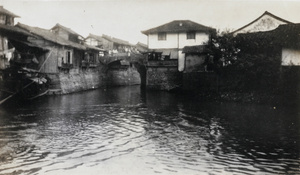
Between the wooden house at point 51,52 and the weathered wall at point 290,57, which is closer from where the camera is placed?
the weathered wall at point 290,57

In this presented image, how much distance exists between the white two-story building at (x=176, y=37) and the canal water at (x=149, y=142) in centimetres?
2354

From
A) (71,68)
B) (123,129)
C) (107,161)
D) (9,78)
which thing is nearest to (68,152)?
(107,161)

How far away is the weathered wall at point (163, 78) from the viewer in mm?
39344

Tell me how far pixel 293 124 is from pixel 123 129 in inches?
400

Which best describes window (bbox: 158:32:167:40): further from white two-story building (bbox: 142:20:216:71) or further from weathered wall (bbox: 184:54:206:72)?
weathered wall (bbox: 184:54:206:72)

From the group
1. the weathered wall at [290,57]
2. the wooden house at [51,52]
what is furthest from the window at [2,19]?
the weathered wall at [290,57]

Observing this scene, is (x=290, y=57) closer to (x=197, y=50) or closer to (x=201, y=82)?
(x=201, y=82)

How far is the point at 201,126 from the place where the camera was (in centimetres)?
1608

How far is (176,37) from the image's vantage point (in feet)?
143

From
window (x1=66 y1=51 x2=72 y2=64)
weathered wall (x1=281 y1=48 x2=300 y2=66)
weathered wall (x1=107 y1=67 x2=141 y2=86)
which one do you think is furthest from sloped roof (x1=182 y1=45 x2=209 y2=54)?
weathered wall (x1=107 y1=67 x2=141 y2=86)

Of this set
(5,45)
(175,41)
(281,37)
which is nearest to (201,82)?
(281,37)

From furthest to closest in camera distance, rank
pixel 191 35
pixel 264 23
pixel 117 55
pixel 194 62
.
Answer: pixel 117 55 < pixel 191 35 < pixel 194 62 < pixel 264 23

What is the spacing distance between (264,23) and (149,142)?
2943 centimetres

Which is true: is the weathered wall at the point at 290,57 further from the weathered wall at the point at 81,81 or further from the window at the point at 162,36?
the weathered wall at the point at 81,81
